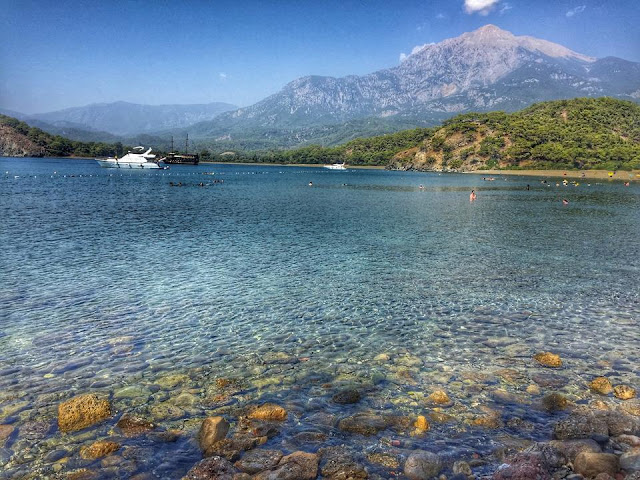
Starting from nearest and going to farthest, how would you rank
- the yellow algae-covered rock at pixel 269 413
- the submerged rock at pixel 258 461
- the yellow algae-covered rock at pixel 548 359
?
1. the submerged rock at pixel 258 461
2. the yellow algae-covered rock at pixel 269 413
3. the yellow algae-covered rock at pixel 548 359

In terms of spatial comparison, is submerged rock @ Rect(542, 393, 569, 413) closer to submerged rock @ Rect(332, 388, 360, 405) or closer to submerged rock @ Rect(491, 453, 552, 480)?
submerged rock @ Rect(491, 453, 552, 480)

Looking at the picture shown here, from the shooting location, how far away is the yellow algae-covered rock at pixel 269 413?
12484 millimetres

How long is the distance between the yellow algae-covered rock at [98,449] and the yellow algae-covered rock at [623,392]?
1565cm

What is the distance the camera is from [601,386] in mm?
14320

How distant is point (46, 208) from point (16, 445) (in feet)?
211

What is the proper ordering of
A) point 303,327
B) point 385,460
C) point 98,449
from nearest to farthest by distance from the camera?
point 385,460 → point 98,449 → point 303,327

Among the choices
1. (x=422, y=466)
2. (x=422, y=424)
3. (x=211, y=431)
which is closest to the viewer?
(x=422, y=466)

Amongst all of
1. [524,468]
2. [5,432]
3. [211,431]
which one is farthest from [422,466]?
[5,432]

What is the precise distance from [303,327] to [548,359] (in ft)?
34.5

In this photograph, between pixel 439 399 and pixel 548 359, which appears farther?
pixel 548 359

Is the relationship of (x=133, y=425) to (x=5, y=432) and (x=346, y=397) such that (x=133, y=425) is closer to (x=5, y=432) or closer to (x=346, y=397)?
(x=5, y=432)

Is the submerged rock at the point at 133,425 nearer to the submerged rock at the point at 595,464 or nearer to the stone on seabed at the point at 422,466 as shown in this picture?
the stone on seabed at the point at 422,466

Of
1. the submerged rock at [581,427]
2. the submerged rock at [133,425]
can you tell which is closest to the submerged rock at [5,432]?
the submerged rock at [133,425]

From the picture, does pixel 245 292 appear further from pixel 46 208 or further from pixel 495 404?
pixel 46 208
